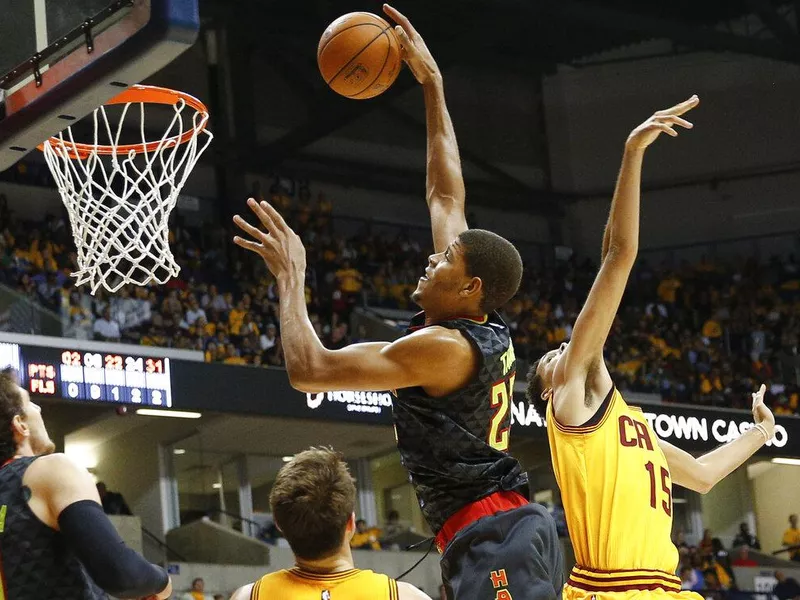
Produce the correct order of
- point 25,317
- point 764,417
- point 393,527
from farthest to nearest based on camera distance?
point 393,527, point 25,317, point 764,417

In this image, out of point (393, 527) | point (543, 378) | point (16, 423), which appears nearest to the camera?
point (16, 423)

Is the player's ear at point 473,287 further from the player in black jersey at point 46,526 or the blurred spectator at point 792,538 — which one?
the blurred spectator at point 792,538

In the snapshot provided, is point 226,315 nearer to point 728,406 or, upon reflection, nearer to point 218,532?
point 218,532

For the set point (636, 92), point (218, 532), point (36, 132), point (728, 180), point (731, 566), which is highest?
point (636, 92)

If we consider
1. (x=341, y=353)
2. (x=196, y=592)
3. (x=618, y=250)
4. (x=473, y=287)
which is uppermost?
Answer: (x=618, y=250)

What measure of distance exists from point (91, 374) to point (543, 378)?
928cm

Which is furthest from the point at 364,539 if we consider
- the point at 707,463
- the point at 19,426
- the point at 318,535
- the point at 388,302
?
the point at 19,426

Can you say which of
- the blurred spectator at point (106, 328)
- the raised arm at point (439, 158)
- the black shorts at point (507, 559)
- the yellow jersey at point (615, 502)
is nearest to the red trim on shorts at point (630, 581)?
the yellow jersey at point (615, 502)

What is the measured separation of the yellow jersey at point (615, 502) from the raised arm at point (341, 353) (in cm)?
104

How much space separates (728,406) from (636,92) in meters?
8.60

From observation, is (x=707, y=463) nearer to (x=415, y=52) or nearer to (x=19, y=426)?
(x=415, y=52)

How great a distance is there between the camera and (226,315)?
17.3 m

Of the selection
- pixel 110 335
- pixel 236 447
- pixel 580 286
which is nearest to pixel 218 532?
pixel 236 447

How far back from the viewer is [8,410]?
3.32 metres
